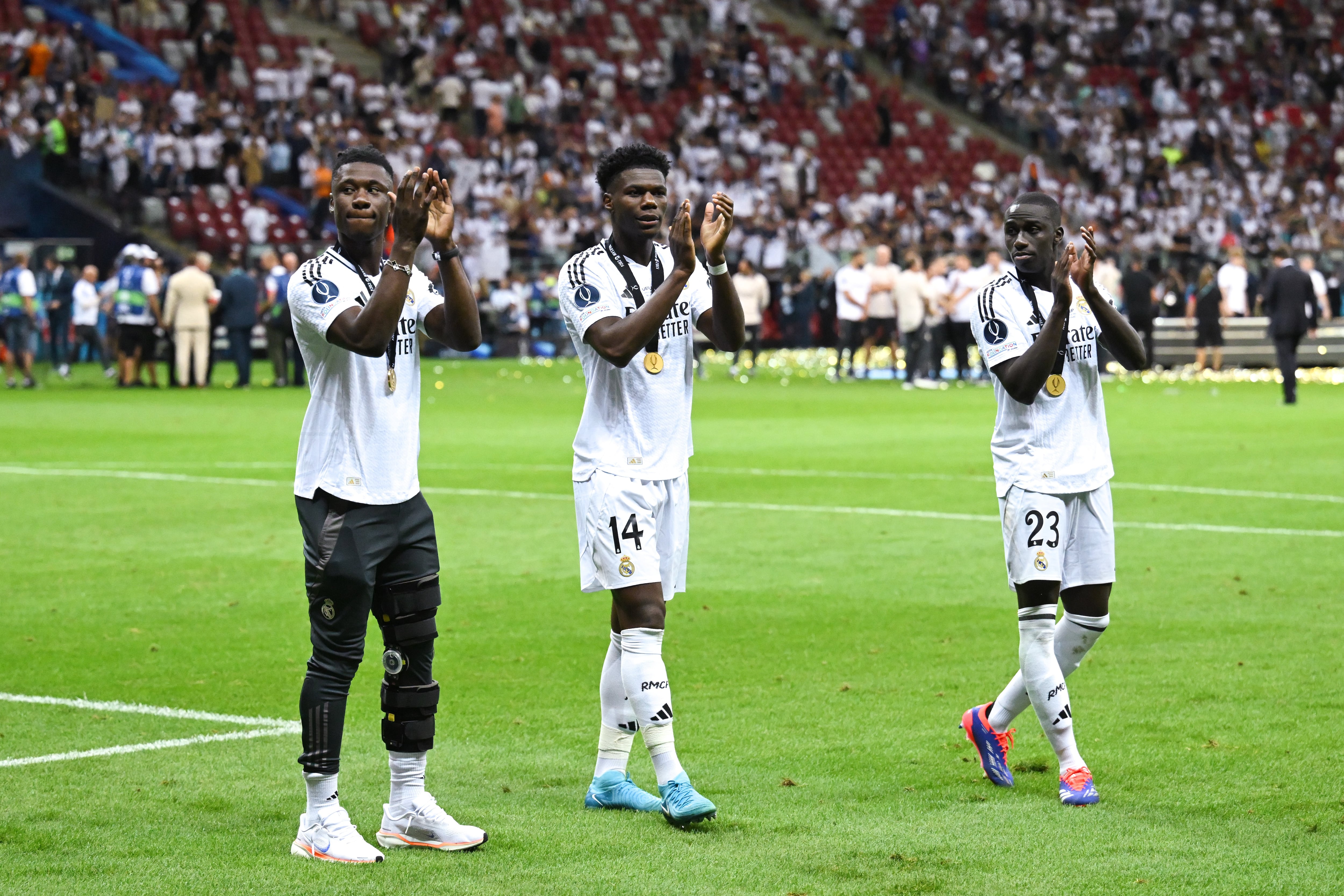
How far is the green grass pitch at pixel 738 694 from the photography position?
5.34 meters

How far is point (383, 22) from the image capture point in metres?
44.8

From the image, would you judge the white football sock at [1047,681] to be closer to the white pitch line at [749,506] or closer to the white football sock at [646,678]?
the white football sock at [646,678]

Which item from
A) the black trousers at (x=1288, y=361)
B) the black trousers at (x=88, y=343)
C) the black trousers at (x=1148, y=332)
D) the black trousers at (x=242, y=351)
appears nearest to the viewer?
the black trousers at (x=1288, y=361)

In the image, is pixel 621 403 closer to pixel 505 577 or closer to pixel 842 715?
pixel 842 715

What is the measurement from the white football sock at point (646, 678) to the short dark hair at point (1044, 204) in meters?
2.02

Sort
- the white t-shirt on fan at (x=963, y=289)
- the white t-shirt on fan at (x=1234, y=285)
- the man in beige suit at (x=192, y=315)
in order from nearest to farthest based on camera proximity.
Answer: the man in beige suit at (x=192, y=315) < the white t-shirt on fan at (x=963, y=289) < the white t-shirt on fan at (x=1234, y=285)

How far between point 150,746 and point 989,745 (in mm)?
3221

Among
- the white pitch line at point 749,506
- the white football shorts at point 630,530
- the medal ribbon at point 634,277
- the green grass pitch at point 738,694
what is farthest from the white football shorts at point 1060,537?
the white pitch line at point 749,506

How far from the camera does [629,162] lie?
19.6ft

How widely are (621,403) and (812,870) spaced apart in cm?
170

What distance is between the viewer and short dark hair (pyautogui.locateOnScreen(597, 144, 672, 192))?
5.97 meters

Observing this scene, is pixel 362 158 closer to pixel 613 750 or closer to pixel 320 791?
pixel 320 791

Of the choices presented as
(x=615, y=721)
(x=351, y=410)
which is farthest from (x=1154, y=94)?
(x=351, y=410)

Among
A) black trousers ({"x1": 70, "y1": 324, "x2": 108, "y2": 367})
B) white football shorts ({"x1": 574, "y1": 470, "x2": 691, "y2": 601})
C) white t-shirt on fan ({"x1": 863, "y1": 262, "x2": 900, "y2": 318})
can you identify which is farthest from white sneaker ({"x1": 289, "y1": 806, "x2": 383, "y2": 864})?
black trousers ({"x1": 70, "y1": 324, "x2": 108, "y2": 367})
